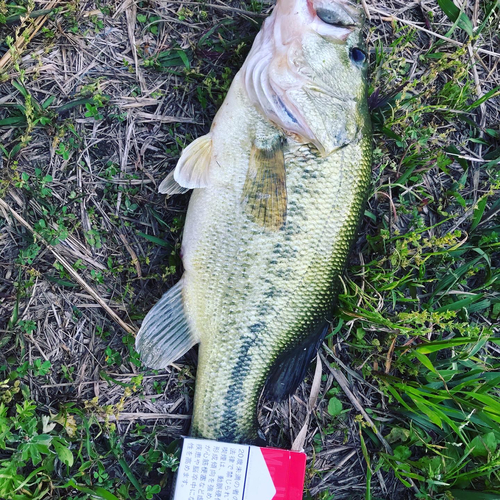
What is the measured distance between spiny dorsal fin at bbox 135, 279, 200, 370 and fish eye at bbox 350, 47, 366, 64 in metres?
1.57

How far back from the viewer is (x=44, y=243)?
2.46m

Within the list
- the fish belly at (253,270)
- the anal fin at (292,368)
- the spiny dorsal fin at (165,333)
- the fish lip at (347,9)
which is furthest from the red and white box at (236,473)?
the fish lip at (347,9)

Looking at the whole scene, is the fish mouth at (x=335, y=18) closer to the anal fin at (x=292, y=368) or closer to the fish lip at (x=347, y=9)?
the fish lip at (x=347, y=9)

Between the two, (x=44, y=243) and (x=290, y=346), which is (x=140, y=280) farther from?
(x=290, y=346)

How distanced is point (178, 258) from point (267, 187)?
74 cm

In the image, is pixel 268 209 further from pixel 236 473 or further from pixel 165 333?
pixel 236 473

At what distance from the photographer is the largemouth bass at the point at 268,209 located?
7.50 feet

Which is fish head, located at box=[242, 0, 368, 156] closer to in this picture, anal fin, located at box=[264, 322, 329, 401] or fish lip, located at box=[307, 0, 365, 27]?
fish lip, located at box=[307, 0, 365, 27]

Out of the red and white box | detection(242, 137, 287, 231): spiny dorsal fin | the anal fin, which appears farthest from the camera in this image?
the anal fin

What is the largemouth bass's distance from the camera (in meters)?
2.29

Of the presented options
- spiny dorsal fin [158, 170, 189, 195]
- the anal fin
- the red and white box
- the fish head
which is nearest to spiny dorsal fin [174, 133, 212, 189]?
spiny dorsal fin [158, 170, 189, 195]

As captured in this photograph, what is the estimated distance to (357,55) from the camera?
2430 millimetres

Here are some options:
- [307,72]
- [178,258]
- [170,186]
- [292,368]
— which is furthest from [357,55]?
[292,368]

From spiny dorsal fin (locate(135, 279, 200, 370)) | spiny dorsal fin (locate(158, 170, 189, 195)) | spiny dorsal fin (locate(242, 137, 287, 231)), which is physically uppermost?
spiny dorsal fin (locate(242, 137, 287, 231))
